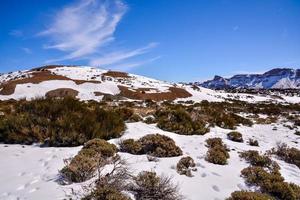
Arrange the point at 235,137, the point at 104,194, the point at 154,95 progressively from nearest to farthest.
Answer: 1. the point at 104,194
2. the point at 235,137
3. the point at 154,95

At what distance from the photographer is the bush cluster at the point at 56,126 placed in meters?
9.55

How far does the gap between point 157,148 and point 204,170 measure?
170cm

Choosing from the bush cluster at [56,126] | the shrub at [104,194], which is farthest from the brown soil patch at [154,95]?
the shrub at [104,194]

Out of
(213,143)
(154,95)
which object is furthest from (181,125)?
(154,95)

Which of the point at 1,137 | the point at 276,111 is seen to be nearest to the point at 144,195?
the point at 1,137

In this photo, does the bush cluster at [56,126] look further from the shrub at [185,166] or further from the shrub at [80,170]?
the shrub at [185,166]

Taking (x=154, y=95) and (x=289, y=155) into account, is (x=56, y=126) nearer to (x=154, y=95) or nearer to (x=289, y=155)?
(x=289, y=155)

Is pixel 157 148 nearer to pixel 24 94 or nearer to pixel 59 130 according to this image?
pixel 59 130

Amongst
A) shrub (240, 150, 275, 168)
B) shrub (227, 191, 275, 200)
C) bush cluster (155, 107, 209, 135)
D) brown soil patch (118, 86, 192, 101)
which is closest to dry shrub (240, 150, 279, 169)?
shrub (240, 150, 275, 168)

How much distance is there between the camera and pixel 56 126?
1010 centimetres

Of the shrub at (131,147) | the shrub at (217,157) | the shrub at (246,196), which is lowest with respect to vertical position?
the shrub at (246,196)

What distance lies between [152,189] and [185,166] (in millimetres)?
1892

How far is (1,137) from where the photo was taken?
33.8ft

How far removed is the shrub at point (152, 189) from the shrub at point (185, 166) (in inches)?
35.6
